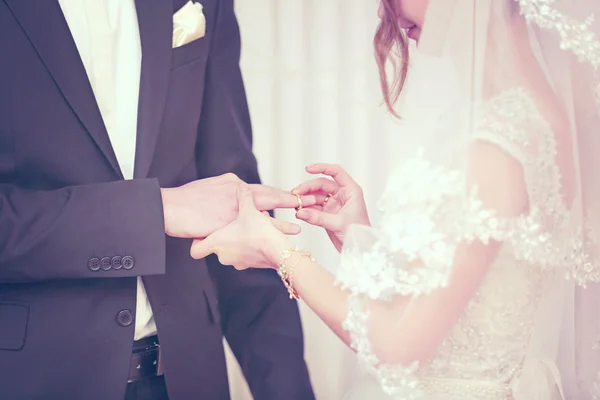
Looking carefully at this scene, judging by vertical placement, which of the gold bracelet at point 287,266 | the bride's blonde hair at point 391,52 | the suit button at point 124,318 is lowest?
the suit button at point 124,318

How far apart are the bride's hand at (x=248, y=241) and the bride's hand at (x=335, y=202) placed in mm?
126

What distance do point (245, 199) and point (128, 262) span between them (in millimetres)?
231

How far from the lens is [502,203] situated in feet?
2.78

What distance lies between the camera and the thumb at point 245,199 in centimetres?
105

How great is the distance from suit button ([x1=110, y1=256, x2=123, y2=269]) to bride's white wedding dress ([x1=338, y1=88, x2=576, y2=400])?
0.32 meters

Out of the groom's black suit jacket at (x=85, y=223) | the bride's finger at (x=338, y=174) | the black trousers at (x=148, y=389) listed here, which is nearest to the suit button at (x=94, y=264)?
the groom's black suit jacket at (x=85, y=223)

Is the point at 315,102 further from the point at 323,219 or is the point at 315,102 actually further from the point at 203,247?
the point at 203,247

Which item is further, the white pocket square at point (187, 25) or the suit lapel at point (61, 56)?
the white pocket square at point (187, 25)

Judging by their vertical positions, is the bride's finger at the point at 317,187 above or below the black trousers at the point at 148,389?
above

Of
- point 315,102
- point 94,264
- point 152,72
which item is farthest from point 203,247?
point 315,102

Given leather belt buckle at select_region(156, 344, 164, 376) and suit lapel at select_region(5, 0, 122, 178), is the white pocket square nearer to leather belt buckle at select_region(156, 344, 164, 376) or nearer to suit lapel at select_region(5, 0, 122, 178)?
suit lapel at select_region(5, 0, 122, 178)

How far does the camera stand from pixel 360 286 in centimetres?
92

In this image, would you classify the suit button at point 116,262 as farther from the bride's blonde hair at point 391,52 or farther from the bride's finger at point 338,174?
the bride's blonde hair at point 391,52

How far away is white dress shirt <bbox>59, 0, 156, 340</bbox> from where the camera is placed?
103 centimetres
